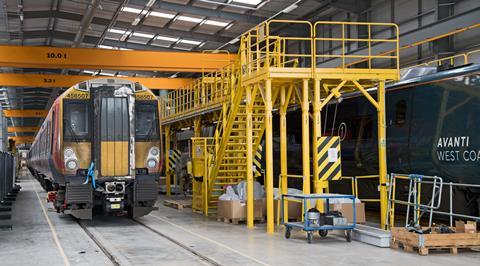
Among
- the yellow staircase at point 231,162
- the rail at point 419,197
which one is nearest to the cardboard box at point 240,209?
the yellow staircase at point 231,162

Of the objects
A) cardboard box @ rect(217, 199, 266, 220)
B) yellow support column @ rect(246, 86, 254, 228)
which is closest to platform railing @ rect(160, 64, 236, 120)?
yellow support column @ rect(246, 86, 254, 228)

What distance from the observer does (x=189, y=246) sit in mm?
10109

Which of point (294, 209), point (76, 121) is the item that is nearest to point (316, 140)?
point (294, 209)

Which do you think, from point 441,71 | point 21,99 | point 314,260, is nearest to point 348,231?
point 314,260

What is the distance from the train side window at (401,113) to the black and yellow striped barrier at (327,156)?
1949mm

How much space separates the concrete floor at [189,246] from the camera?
28.6ft

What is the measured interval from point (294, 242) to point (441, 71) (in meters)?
4.85

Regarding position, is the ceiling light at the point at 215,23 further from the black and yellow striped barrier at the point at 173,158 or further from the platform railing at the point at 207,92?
the black and yellow striped barrier at the point at 173,158

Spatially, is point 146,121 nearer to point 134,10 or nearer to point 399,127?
point 399,127

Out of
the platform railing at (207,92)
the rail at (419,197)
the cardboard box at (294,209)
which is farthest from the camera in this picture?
the platform railing at (207,92)

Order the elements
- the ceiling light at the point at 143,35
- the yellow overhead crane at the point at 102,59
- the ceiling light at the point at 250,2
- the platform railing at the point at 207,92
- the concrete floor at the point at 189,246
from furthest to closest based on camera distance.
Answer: the ceiling light at the point at 143,35
the ceiling light at the point at 250,2
the yellow overhead crane at the point at 102,59
the platform railing at the point at 207,92
the concrete floor at the point at 189,246

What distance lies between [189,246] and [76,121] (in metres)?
4.98

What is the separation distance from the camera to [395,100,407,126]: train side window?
12352 mm

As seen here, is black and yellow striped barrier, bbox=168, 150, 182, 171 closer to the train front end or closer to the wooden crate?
the train front end
